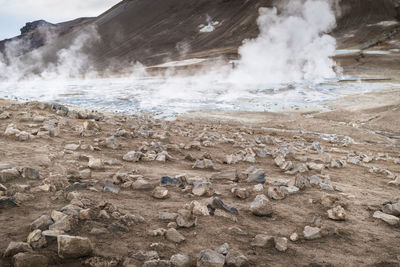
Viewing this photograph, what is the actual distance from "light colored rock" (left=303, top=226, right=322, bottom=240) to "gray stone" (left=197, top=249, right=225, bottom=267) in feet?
3.00

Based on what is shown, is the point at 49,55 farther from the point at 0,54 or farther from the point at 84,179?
the point at 84,179

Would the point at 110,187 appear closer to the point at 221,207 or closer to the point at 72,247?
the point at 221,207

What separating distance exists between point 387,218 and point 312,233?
0.99 m

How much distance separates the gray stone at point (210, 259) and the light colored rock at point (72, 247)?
0.69m

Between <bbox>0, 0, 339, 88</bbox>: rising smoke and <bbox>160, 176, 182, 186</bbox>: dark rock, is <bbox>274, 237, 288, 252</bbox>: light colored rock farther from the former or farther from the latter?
<bbox>0, 0, 339, 88</bbox>: rising smoke

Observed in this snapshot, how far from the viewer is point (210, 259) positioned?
7.01ft

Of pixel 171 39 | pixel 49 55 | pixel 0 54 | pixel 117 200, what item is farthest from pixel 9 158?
pixel 0 54

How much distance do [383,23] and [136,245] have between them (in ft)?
174

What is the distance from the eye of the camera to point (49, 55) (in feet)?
192

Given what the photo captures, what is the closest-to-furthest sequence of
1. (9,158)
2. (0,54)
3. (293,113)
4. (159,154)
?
1. (9,158)
2. (159,154)
3. (293,113)
4. (0,54)

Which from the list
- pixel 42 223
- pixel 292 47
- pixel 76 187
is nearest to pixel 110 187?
pixel 76 187

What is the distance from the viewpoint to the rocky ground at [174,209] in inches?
85.4

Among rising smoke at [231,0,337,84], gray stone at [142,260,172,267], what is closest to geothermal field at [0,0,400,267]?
gray stone at [142,260,172,267]

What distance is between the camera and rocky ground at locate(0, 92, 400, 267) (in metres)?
2.17
